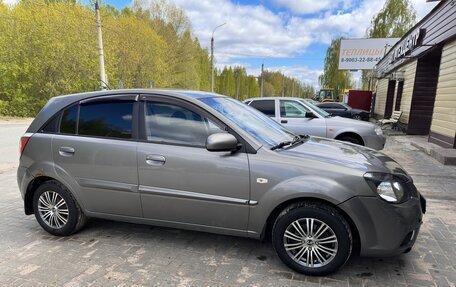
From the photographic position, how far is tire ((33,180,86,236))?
11.8 ft

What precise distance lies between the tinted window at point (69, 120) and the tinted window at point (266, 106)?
5.34m

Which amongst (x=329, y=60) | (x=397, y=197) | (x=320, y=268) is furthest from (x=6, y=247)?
(x=329, y=60)

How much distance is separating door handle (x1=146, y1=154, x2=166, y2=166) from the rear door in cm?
16

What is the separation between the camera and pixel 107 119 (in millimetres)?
3482

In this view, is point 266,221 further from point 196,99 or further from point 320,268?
point 196,99

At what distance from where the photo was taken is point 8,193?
5.44 meters

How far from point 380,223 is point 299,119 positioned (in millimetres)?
5545

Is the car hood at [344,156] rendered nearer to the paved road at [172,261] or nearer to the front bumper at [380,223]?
the front bumper at [380,223]

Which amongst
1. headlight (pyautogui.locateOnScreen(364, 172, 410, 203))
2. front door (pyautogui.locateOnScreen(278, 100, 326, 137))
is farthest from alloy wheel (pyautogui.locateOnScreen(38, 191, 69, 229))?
front door (pyautogui.locateOnScreen(278, 100, 326, 137))

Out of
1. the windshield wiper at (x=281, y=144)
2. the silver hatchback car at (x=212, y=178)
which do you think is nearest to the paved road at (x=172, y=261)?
the silver hatchback car at (x=212, y=178)

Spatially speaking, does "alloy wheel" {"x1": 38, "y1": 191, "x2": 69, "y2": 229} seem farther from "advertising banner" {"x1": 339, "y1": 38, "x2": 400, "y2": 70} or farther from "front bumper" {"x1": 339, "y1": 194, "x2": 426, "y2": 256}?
"advertising banner" {"x1": 339, "y1": 38, "x2": 400, "y2": 70}

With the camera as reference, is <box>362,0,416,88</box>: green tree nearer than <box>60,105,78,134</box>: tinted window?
No

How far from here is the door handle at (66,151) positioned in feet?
11.4

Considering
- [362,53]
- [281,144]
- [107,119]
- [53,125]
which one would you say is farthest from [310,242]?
[362,53]
